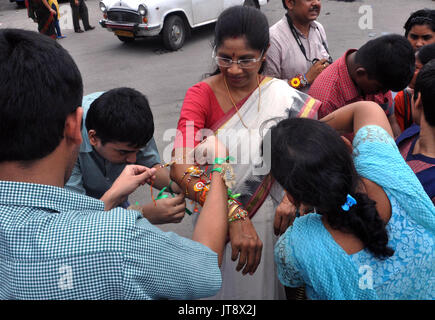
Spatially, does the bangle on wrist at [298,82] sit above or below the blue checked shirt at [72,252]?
below

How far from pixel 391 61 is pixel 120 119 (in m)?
1.48

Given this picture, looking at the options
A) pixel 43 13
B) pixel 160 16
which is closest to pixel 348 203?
pixel 160 16

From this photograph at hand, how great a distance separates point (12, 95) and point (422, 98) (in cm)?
154

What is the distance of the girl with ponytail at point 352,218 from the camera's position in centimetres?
113

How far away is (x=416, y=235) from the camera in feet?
3.86

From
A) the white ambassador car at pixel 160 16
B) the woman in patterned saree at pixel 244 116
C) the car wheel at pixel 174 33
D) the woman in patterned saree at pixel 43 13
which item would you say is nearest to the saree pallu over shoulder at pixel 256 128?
the woman in patterned saree at pixel 244 116

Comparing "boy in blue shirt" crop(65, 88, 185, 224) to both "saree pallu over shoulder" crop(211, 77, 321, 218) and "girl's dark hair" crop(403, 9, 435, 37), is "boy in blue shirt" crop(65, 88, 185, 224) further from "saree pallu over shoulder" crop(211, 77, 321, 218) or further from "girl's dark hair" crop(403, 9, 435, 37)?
"girl's dark hair" crop(403, 9, 435, 37)

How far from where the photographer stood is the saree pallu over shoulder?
159 centimetres

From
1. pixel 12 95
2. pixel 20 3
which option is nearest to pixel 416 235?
pixel 12 95

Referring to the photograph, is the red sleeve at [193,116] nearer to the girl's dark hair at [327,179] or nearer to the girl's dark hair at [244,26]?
the girl's dark hair at [244,26]

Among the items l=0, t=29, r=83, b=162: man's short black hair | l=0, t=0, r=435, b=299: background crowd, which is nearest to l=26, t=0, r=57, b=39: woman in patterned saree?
l=0, t=0, r=435, b=299: background crowd

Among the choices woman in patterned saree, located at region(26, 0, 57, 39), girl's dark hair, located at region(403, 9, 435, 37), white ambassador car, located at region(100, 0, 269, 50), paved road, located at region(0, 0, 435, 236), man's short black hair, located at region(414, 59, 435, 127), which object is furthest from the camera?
woman in patterned saree, located at region(26, 0, 57, 39)

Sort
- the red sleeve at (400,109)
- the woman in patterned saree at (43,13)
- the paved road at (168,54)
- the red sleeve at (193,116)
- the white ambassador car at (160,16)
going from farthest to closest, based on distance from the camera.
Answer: the woman in patterned saree at (43,13), the white ambassador car at (160,16), the paved road at (168,54), the red sleeve at (400,109), the red sleeve at (193,116)

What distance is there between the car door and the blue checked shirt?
25.0 ft
